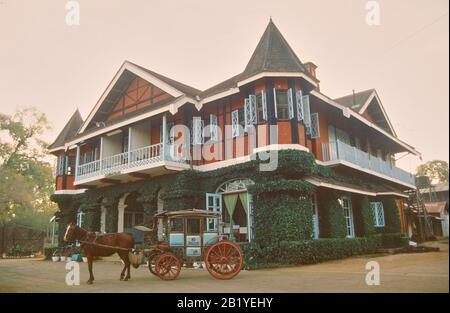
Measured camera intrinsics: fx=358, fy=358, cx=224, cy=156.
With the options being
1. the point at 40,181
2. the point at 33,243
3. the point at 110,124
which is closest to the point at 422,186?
the point at 110,124

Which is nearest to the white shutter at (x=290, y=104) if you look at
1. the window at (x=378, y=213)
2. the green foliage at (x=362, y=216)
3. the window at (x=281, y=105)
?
the window at (x=281, y=105)

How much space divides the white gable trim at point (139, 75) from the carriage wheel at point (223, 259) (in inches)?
363

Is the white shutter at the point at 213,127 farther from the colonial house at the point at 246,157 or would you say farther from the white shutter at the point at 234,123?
the white shutter at the point at 234,123

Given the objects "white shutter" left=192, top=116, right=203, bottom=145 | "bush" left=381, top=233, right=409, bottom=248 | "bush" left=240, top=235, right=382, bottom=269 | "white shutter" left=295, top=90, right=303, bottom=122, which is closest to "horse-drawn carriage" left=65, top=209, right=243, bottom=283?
"bush" left=240, top=235, right=382, bottom=269

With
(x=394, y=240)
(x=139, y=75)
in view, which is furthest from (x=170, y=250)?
(x=394, y=240)

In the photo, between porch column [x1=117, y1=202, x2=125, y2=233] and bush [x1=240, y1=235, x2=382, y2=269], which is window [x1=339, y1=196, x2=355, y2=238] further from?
porch column [x1=117, y1=202, x2=125, y2=233]

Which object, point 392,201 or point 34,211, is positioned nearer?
point 392,201

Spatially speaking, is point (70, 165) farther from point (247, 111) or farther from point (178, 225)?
point (247, 111)

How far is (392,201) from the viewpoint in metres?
21.3

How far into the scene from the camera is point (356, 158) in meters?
18.1

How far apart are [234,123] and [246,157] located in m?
1.97

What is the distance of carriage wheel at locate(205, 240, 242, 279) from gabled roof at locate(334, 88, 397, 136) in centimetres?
1553

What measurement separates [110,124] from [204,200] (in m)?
6.89
